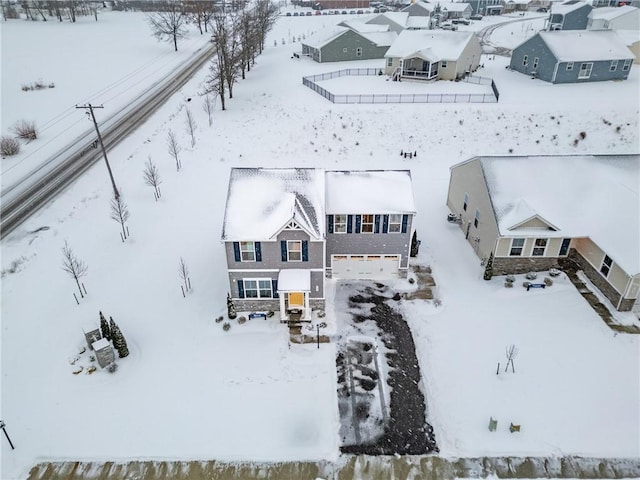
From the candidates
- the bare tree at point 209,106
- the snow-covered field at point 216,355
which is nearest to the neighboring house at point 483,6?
the bare tree at point 209,106

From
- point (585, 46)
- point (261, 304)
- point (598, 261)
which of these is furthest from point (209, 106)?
point (585, 46)

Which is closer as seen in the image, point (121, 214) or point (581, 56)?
point (121, 214)

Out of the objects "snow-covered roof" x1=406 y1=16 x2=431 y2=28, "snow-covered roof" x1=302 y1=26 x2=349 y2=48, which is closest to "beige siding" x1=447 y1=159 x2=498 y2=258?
"snow-covered roof" x1=302 y1=26 x2=349 y2=48

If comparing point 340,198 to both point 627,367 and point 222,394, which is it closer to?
point 222,394

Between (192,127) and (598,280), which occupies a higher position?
(192,127)

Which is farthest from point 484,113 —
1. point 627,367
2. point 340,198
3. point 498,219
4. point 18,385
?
point 18,385

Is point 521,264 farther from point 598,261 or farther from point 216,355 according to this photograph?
point 216,355

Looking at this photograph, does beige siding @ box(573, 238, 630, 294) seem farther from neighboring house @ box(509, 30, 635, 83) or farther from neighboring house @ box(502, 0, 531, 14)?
neighboring house @ box(502, 0, 531, 14)
